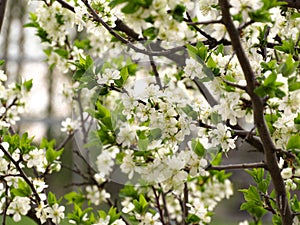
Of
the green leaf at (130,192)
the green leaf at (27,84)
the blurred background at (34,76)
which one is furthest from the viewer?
the blurred background at (34,76)

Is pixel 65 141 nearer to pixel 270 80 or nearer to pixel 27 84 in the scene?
pixel 27 84

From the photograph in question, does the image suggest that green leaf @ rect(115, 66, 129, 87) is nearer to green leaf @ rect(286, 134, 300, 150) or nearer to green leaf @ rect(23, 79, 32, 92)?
green leaf @ rect(286, 134, 300, 150)

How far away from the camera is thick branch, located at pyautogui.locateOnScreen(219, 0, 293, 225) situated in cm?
72

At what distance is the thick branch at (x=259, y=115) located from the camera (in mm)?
716

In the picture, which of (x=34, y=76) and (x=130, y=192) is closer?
(x=130, y=192)

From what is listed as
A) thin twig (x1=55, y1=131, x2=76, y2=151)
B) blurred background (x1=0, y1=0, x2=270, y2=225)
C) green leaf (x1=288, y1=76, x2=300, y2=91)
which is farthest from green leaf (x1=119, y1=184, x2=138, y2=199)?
blurred background (x1=0, y1=0, x2=270, y2=225)

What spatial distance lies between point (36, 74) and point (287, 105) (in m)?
6.56

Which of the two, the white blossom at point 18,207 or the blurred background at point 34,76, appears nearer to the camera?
the white blossom at point 18,207

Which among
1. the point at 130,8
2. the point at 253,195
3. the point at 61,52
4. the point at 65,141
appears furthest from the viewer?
the point at 65,141

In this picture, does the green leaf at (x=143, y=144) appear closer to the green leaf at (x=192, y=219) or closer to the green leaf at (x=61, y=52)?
the green leaf at (x=192, y=219)

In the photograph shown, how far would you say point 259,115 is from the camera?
0.80 m

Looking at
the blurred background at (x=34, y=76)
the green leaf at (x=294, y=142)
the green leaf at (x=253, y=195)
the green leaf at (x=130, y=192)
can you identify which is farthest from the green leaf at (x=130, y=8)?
the blurred background at (x=34, y=76)

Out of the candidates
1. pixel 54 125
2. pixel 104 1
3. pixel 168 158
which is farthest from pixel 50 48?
pixel 54 125

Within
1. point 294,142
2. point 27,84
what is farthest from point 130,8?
point 27,84
